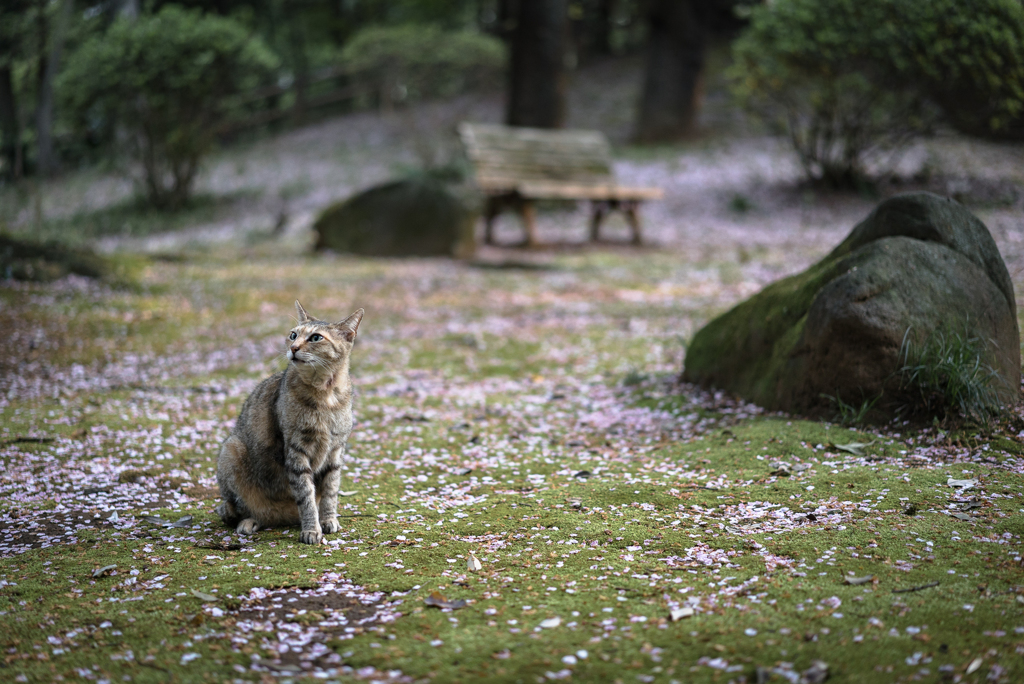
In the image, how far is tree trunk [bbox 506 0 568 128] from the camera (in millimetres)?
18734

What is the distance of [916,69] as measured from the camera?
40.0ft

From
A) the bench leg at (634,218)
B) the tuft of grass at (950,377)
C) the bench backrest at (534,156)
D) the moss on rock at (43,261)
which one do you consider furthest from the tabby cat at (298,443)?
the bench leg at (634,218)

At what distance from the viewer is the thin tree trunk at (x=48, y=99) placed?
36.2 ft

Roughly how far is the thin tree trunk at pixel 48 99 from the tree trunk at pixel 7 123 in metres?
0.59

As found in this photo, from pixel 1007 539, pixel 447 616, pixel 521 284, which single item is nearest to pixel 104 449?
pixel 447 616

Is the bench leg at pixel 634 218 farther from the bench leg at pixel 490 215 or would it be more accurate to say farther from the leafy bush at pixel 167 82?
the leafy bush at pixel 167 82

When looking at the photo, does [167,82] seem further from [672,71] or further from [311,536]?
[311,536]

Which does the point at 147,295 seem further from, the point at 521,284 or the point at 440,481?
the point at 440,481

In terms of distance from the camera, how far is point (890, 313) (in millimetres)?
5496

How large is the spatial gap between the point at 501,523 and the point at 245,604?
149 cm

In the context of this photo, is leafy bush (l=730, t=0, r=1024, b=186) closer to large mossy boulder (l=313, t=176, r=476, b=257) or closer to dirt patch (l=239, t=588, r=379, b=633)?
large mossy boulder (l=313, t=176, r=476, b=257)

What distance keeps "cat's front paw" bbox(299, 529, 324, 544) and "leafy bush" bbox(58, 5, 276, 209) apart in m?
14.0

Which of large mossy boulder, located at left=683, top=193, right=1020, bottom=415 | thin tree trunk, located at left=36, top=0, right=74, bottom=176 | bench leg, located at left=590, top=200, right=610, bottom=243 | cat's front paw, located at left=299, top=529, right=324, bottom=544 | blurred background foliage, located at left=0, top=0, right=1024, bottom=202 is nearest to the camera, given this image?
cat's front paw, located at left=299, top=529, right=324, bottom=544

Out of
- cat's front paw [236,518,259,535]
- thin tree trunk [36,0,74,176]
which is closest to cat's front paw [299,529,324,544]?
cat's front paw [236,518,259,535]
